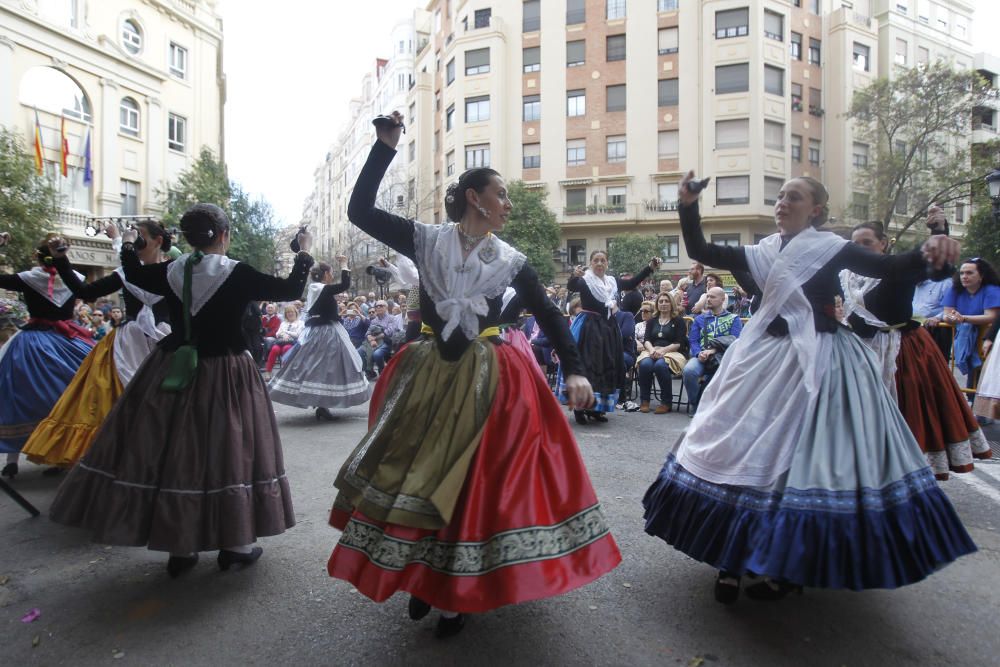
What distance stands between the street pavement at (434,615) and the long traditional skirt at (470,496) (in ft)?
0.96

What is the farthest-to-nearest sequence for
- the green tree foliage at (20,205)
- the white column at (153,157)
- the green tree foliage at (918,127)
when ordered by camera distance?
the white column at (153,157) → the green tree foliage at (918,127) → the green tree foliage at (20,205)

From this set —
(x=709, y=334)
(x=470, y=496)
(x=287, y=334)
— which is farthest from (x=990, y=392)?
(x=287, y=334)

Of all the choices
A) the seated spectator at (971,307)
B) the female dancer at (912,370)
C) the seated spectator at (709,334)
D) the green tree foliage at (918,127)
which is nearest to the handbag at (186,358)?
the female dancer at (912,370)

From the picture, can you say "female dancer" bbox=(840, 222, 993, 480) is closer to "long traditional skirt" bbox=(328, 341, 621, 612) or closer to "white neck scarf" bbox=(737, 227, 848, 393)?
"white neck scarf" bbox=(737, 227, 848, 393)

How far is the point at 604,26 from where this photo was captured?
35250 mm

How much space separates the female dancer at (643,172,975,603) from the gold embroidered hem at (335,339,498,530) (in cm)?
113

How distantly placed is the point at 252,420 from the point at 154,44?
32.8m

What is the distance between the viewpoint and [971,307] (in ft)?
25.4

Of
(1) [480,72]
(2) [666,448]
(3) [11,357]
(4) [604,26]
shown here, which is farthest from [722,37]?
(3) [11,357]

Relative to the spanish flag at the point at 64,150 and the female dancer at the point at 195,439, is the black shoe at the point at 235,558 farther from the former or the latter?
the spanish flag at the point at 64,150

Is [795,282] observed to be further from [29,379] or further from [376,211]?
[29,379]

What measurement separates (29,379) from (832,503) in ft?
19.3

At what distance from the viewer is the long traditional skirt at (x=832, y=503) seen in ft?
8.61

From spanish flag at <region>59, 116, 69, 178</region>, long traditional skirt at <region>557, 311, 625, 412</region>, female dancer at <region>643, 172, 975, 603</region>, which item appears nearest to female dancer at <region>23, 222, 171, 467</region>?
female dancer at <region>643, 172, 975, 603</region>
